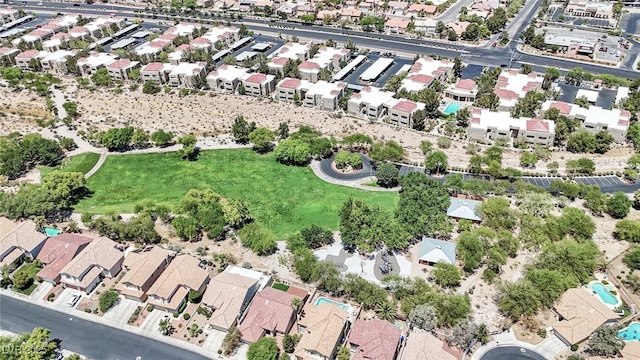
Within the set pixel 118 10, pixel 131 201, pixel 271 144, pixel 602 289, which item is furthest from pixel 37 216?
pixel 118 10

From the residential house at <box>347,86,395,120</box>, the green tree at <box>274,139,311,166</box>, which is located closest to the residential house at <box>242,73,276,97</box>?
the residential house at <box>347,86,395,120</box>

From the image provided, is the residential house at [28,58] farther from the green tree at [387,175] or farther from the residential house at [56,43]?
the green tree at [387,175]

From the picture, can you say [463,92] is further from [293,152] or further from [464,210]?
[293,152]

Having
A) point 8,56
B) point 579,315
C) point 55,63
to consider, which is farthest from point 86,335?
point 8,56

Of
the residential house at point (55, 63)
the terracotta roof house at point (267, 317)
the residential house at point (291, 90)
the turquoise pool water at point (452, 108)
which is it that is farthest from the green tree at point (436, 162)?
the residential house at point (55, 63)

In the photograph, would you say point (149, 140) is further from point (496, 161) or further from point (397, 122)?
point (496, 161)

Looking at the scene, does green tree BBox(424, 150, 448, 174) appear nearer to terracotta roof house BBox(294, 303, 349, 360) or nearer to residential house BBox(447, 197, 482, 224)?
residential house BBox(447, 197, 482, 224)
